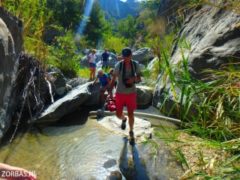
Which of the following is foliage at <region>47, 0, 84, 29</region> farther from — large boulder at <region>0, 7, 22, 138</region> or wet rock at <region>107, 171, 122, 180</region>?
wet rock at <region>107, 171, 122, 180</region>

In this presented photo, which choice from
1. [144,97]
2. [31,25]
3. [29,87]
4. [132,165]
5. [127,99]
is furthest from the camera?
[144,97]

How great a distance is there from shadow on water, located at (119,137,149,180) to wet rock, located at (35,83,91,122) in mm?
2766

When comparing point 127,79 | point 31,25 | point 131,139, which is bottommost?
point 131,139

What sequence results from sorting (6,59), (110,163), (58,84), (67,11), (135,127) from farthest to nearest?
(67,11)
(58,84)
(135,127)
(6,59)
(110,163)

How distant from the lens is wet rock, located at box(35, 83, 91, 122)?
8.84m

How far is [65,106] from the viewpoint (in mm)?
9227

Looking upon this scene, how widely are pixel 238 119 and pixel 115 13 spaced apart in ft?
511

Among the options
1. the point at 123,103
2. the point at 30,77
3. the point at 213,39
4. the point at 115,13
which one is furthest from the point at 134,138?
the point at 115,13

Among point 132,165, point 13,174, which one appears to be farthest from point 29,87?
point 13,174

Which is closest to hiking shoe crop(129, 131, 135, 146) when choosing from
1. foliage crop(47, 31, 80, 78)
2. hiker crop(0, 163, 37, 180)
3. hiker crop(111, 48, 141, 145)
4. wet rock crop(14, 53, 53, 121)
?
hiker crop(111, 48, 141, 145)

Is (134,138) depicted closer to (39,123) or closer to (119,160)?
(119,160)

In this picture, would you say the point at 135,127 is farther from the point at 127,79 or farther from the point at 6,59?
the point at 6,59

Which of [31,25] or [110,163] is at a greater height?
[31,25]

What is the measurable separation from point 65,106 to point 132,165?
368cm
